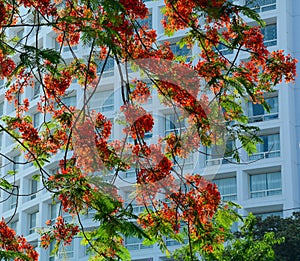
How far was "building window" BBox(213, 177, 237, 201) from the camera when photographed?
107ft

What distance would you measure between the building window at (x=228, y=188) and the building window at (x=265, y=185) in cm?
72

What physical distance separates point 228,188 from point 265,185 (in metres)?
1.66

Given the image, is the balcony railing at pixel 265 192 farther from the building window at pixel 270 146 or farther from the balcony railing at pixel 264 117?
the balcony railing at pixel 264 117

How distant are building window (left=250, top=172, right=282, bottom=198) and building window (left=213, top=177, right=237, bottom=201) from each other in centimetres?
72

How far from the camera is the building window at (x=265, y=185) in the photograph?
3170 centimetres

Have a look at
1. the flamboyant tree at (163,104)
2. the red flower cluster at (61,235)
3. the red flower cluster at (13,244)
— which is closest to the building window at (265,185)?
the red flower cluster at (13,244)

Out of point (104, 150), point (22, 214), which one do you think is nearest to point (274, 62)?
point (104, 150)

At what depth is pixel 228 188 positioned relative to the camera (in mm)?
33094

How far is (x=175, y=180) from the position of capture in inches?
307

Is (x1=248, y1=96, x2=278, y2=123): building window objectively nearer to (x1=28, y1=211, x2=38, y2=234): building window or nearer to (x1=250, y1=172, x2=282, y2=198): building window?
(x1=250, y1=172, x2=282, y2=198): building window

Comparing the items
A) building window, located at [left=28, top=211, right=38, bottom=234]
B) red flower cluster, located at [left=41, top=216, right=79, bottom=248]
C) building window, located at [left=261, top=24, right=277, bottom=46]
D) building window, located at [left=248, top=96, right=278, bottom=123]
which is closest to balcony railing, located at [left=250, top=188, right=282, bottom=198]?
building window, located at [left=248, top=96, right=278, bottom=123]

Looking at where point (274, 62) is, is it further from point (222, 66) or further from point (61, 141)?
point (61, 141)

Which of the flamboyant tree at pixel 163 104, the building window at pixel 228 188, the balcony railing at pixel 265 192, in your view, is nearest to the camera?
the flamboyant tree at pixel 163 104

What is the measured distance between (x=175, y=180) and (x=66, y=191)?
1.57 metres
